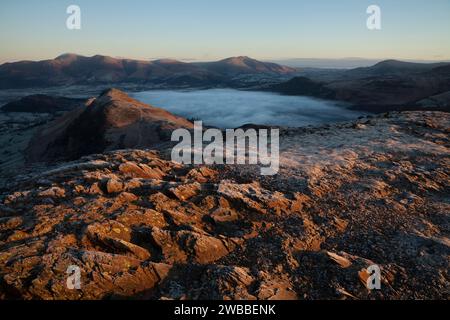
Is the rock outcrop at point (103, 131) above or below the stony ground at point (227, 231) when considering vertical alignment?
above

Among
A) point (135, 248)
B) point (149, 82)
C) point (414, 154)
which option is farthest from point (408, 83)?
point (149, 82)

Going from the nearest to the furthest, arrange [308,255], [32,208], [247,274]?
1. [247,274]
2. [308,255]
3. [32,208]

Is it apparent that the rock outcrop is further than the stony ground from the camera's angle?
Yes

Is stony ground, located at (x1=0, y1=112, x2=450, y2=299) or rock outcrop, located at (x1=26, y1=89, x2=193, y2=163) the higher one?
rock outcrop, located at (x1=26, y1=89, x2=193, y2=163)

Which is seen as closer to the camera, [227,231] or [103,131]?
[227,231]

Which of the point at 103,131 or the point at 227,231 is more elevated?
the point at 103,131

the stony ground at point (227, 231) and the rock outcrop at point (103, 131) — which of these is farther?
the rock outcrop at point (103, 131)

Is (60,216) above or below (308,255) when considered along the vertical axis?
above

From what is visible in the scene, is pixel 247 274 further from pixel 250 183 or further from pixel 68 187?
pixel 68 187
